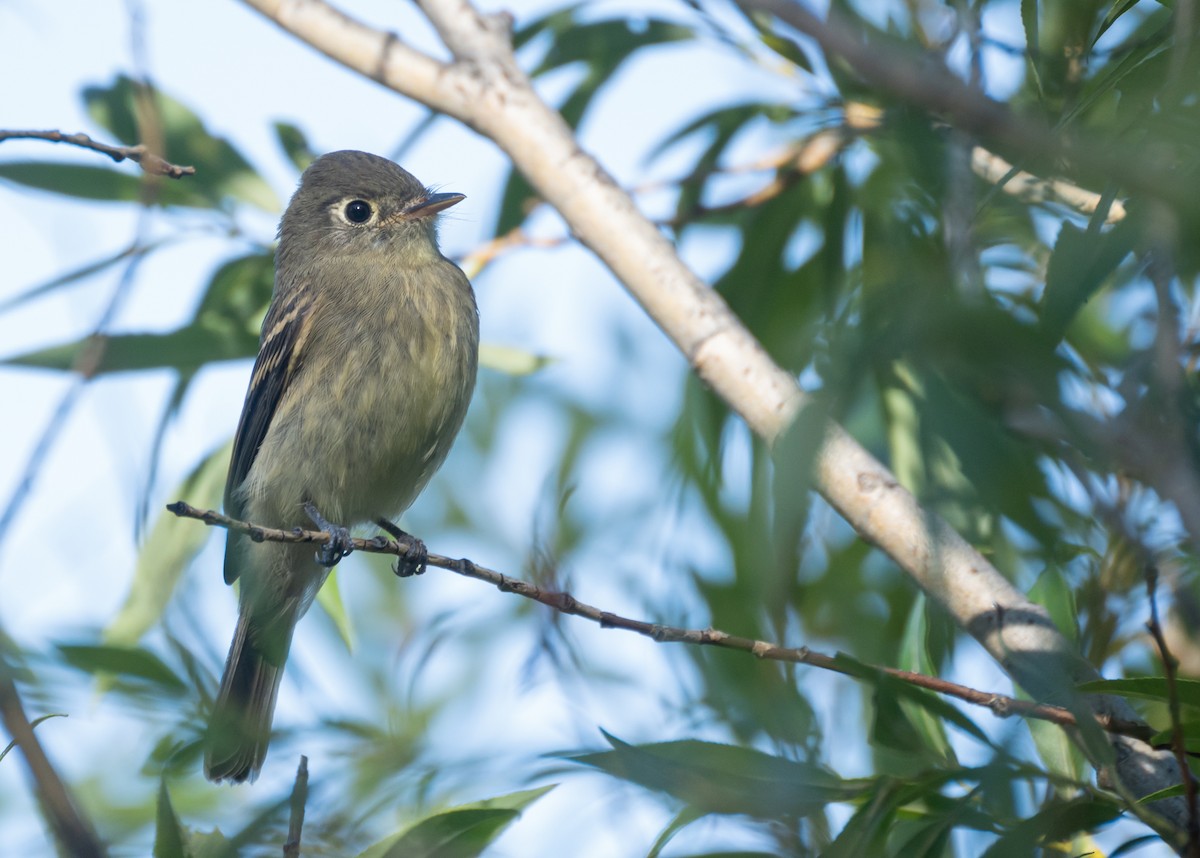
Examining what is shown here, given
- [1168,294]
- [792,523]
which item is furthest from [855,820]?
[1168,294]

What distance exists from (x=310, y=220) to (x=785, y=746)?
3.24 meters

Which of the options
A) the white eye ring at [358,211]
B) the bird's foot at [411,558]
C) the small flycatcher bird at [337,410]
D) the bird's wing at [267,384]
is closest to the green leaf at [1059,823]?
the bird's foot at [411,558]

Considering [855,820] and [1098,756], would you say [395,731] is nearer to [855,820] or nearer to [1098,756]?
[855,820]

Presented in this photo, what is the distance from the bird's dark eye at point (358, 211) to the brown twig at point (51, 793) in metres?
3.42

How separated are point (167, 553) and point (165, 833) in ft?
5.45

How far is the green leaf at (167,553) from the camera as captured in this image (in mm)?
3141

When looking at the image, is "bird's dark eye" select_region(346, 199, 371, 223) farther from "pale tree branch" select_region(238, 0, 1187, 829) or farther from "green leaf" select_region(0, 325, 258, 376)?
"pale tree branch" select_region(238, 0, 1187, 829)

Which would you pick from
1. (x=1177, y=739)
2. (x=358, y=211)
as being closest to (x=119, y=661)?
(x=1177, y=739)

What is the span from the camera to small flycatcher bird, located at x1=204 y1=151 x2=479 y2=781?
3461mm

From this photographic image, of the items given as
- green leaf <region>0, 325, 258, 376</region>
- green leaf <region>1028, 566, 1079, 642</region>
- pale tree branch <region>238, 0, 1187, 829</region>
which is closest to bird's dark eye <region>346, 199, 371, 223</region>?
green leaf <region>0, 325, 258, 376</region>

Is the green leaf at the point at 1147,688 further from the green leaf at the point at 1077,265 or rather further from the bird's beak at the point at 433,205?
the bird's beak at the point at 433,205

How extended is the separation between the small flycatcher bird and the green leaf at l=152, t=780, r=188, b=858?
137cm

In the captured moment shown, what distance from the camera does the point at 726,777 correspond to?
165cm

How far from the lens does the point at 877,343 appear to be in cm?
112
